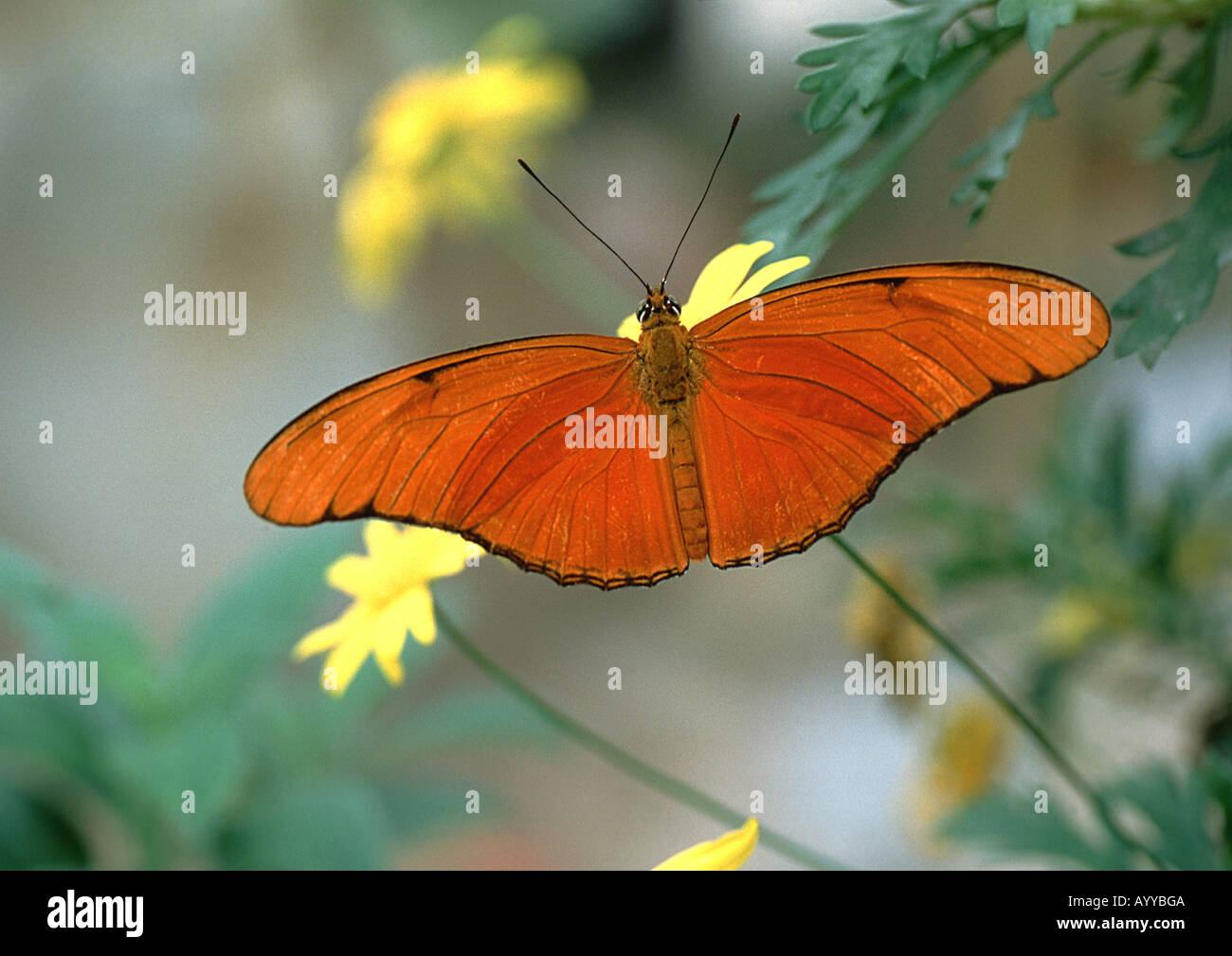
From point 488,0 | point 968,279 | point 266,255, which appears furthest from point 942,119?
point 968,279

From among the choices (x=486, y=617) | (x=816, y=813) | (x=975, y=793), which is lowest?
(x=816, y=813)

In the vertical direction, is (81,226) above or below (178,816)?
above

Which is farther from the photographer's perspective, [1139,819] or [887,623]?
[887,623]

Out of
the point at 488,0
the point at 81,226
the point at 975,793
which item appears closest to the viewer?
the point at 975,793

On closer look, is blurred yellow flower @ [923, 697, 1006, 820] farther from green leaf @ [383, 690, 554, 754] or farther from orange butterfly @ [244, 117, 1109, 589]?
orange butterfly @ [244, 117, 1109, 589]

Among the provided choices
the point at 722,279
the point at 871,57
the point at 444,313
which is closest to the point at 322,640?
the point at 722,279

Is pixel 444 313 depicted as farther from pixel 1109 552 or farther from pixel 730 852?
pixel 730 852

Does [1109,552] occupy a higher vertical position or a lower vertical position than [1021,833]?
higher

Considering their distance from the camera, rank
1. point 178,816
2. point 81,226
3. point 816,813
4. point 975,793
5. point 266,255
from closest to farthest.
A: point 178,816 → point 975,793 → point 816,813 → point 81,226 → point 266,255
